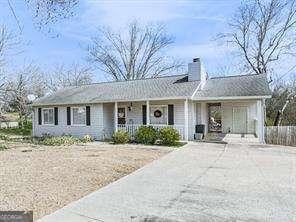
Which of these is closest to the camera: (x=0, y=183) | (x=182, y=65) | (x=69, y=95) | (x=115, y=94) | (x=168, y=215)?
(x=168, y=215)

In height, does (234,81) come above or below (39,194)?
above

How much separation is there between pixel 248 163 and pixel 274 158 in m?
2.00

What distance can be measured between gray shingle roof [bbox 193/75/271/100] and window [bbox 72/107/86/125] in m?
8.14

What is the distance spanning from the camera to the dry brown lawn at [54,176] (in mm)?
6734

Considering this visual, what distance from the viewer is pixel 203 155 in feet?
45.5

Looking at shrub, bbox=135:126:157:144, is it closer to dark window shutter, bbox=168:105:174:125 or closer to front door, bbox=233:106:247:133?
dark window shutter, bbox=168:105:174:125

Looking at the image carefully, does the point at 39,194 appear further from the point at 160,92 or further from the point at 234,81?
the point at 234,81

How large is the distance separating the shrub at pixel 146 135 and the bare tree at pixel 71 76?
30162 mm

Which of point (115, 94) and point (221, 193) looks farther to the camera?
point (115, 94)

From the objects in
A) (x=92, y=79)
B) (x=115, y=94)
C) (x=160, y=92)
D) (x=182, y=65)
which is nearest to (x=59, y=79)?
(x=92, y=79)

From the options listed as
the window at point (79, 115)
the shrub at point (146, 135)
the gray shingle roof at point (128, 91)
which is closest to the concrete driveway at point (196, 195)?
the shrub at point (146, 135)

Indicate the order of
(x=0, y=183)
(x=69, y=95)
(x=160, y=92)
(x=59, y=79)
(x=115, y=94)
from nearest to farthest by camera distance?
1. (x=0, y=183)
2. (x=160, y=92)
3. (x=115, y=94)
4. (x=69, y=95)
5. (x=59, y=79)

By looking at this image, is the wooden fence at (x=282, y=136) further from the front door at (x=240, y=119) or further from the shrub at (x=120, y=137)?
the shrub at (x=120, y=137)

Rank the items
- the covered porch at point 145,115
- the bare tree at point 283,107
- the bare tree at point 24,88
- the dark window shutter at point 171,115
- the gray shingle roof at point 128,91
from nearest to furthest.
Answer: the covered porch at point 145,115
the dark window shutter at point 171,115
the gray shingle roof at point 128,91
the bare tree at point 283,107
the bare tree at point 24,88
